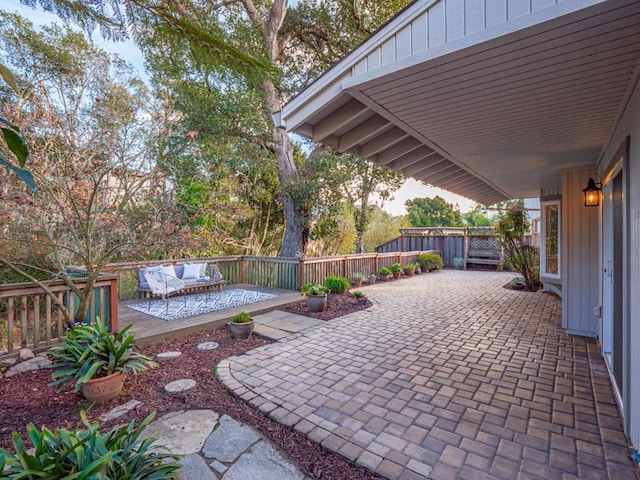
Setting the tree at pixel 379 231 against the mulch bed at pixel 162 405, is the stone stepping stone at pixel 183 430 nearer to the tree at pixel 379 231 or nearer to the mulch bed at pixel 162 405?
the mulch bed at pixel 162 405

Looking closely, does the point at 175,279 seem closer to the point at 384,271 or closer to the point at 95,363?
the point at 95,363

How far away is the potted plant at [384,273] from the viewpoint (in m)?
9.85

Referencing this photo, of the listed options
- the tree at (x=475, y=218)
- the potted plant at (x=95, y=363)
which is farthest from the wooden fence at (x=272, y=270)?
the tree at (x=475, y=218)

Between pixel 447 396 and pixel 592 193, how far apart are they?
3.55 metres

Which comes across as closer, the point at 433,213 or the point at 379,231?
the point at 379,231

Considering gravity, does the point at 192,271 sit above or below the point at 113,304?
above

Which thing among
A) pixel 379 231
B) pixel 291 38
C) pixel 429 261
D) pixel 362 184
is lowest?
pixel 429 261

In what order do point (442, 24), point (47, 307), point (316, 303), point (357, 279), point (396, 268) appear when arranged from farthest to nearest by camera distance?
point (396, 268) → point (357, 279) → point (316, 303) → point (47, 307) → point (442, 24)

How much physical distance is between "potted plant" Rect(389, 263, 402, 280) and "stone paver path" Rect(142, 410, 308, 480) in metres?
8.31

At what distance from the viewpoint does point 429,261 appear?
39.5 feet

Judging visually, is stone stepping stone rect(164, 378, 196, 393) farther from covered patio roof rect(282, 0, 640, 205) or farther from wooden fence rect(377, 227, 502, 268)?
wooden fence rect(377, 227, 502, 268)

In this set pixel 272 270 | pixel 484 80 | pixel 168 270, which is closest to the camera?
pixel 484 80

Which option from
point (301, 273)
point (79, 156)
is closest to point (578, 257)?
point (301, 273)

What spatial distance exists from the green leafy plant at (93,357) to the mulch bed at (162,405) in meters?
0.18
